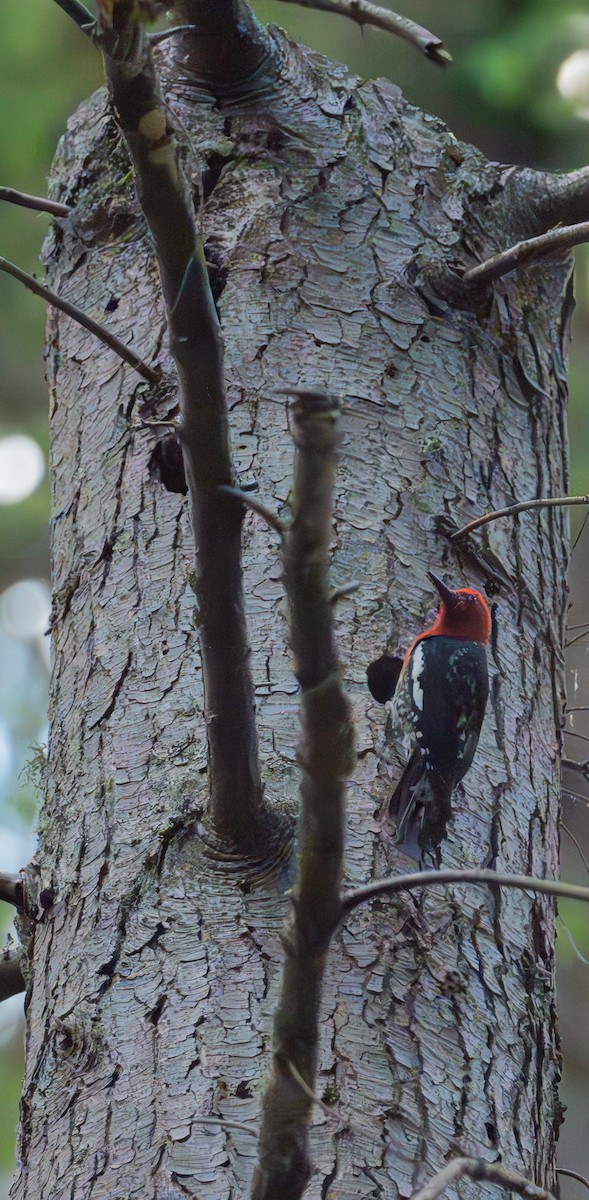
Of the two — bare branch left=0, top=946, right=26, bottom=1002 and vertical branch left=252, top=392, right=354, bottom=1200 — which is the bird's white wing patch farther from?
vertical branch left=252, top=392, right=354, bottom=1200

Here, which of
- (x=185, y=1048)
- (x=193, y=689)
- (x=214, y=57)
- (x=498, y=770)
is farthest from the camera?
(x=214, y=57)

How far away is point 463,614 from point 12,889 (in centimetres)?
102

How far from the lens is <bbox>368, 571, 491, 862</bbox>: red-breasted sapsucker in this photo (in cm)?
192

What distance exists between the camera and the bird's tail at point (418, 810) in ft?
6.21

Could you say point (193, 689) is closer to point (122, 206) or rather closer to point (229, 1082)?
point (229, 1082)

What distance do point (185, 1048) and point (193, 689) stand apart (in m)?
0.59

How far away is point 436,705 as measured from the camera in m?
2.60

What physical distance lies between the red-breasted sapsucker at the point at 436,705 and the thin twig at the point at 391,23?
0.99 meters

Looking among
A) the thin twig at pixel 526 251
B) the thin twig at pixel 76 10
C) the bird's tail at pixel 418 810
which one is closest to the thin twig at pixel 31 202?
the thin twig at pixel 76 10

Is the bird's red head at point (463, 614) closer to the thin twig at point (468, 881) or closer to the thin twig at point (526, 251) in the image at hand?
the thin twig at point (526, 251)

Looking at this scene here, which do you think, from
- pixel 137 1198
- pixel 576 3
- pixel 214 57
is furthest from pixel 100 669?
pixel 576 3

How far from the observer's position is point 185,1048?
166cm

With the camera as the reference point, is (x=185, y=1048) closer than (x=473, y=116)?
Yes

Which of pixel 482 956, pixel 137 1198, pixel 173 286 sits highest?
pixel 173 286
